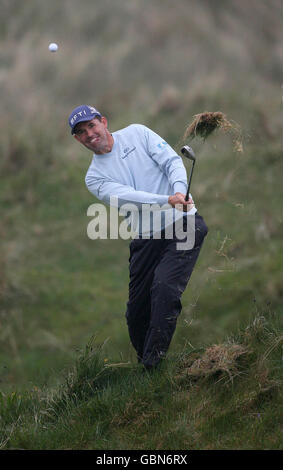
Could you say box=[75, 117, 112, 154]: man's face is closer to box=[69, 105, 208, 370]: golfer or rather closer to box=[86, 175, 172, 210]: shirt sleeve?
box=[69, 105, 208, 370]: golfer

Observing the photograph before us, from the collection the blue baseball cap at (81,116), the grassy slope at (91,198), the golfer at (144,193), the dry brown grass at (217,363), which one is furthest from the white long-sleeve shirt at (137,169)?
the dry brown grass at (217,363)

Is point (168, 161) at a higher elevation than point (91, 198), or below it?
higher

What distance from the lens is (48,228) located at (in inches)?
616

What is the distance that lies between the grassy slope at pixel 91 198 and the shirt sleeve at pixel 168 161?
763 mm

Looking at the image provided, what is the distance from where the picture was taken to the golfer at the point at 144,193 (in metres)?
5.75

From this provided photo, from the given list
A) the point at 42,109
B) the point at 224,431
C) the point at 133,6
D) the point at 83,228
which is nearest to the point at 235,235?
the point at 83,228

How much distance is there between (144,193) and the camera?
5.72m

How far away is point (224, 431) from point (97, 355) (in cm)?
127

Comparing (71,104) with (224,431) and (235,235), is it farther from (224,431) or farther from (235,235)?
(224,431)

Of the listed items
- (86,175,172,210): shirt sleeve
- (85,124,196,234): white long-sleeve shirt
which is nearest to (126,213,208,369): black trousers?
(85,124,196,234): white long-sleeve shirt

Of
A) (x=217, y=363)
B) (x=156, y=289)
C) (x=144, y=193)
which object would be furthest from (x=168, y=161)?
(x=217, y=363)

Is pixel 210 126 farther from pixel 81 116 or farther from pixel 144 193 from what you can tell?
pixel 81 116

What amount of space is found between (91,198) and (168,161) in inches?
404

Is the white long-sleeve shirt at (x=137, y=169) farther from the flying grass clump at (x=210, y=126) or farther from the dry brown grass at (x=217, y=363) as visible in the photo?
the dry brown grass at (x=217, y=363)
